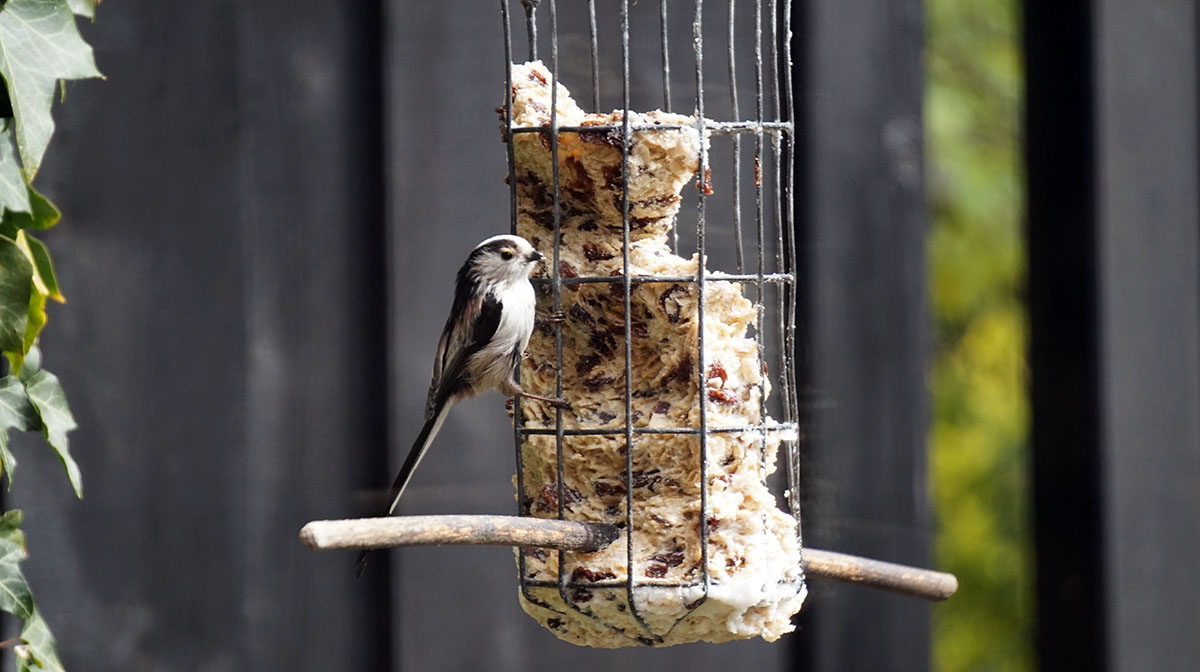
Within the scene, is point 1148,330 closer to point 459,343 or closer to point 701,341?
point 701,341

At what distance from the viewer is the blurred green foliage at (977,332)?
4.08 metres

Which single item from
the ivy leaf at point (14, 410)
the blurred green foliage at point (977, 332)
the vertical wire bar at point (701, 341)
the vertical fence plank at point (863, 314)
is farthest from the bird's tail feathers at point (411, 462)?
the blurred green foliage at point (977, 332)

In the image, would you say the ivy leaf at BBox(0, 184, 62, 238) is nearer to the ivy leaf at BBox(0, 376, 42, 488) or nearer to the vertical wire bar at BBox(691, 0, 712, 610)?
the ivy leaf at BBox(0, 376, 42, 488)

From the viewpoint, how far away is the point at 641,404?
205cm

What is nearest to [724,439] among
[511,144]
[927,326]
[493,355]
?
[493,355]

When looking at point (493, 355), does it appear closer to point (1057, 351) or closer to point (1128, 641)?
point (1057, 351)

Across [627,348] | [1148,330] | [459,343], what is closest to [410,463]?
[459,343]

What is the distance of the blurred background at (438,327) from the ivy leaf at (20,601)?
80cm

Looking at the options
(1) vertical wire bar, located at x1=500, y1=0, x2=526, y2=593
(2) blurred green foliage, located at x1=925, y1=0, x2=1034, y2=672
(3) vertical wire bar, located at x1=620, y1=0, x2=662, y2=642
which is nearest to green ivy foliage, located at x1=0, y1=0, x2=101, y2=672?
(1) vertical wire bar, located at x1=500, y1=0, x2=526, y2=593

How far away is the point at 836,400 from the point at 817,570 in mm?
977

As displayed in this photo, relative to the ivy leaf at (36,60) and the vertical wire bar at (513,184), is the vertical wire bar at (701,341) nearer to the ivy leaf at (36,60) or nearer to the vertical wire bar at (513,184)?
the vertical wire bar at (513,184)

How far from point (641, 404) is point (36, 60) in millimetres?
1066

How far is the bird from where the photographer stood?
205 centimetres

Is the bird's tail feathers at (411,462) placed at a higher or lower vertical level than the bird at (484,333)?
lower
